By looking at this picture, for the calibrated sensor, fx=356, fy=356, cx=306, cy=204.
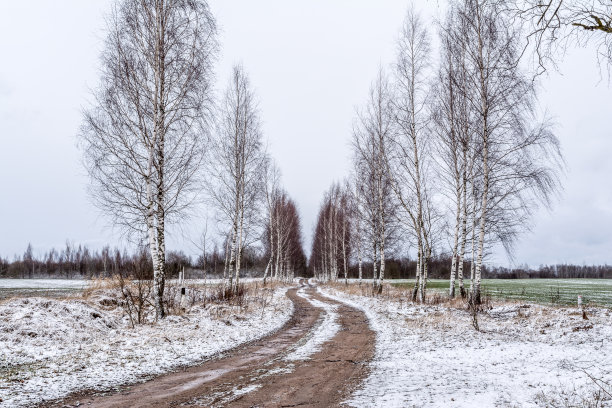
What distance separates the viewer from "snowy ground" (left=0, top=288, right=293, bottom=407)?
5988 millimetres

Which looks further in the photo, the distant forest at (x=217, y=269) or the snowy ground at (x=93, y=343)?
the distant forest at (x=217, y=269)

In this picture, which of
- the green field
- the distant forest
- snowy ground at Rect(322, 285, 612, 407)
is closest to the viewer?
snowy ground at Rect(322, 285, 612, 407)

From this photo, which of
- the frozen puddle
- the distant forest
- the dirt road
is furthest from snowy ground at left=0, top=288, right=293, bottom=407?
the distant forest

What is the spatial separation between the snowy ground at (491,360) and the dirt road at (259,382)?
0.49 m

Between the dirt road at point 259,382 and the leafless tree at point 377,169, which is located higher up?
the leafless tree at point 377,169

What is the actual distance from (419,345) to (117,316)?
1116cm

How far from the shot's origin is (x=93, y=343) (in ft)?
30.0

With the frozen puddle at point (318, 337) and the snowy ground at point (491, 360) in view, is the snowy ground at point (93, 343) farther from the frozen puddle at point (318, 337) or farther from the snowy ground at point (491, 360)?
the snowy ground at point (491, 360)

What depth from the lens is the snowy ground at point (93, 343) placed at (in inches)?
236

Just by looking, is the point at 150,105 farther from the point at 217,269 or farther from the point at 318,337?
the point at 217,269

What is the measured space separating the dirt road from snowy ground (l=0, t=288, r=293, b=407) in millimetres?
644

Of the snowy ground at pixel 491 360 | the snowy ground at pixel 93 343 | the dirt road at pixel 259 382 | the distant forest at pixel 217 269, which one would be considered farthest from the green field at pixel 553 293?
the distant forest at pixel 217 269

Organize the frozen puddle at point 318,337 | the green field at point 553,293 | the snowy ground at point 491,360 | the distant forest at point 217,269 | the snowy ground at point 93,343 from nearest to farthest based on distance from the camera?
the snowy ground at point 491,360 → the snowy ground at point 93,343 → the frozen puddle at point 318,337 → the green field at point 553,293 → the distant forest at point 217,269

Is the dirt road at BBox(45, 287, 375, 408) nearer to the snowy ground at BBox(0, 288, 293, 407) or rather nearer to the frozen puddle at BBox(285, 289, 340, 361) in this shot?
the frozen puddle at BBox(285, 289, 340, 361)
